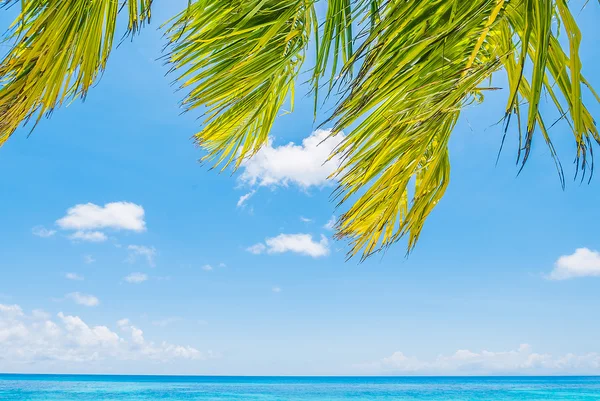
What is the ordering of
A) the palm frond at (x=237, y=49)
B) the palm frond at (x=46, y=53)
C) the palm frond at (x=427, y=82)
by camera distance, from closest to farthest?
1. the palm frond at (x=427, y=82)
2. the palm frond at (x=46, y=53)
3. the palm frond at (x=237, y=49)

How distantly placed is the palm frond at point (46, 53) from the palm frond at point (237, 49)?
207 mm

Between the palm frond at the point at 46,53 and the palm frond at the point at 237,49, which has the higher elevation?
the palm frond at the point at 237,49

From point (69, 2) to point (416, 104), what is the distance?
0.66 metres

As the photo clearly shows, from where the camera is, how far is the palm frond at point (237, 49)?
1346 mm

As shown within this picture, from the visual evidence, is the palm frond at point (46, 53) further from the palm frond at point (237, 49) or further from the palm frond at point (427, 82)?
the palm frond at point (427, 82)

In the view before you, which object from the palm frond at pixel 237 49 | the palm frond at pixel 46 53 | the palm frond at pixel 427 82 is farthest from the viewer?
the palm frond at pixel 237 49

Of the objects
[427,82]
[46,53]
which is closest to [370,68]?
[427,82]

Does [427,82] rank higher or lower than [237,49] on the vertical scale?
lower

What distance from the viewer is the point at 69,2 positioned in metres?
1.02

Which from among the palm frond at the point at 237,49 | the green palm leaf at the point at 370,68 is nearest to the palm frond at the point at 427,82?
the green palm leaf at the point at 370,68

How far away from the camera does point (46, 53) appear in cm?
104

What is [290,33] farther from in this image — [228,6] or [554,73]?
[554,73]

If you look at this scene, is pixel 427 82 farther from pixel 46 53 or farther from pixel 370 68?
pixel 46 53

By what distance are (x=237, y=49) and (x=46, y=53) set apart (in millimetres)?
511
